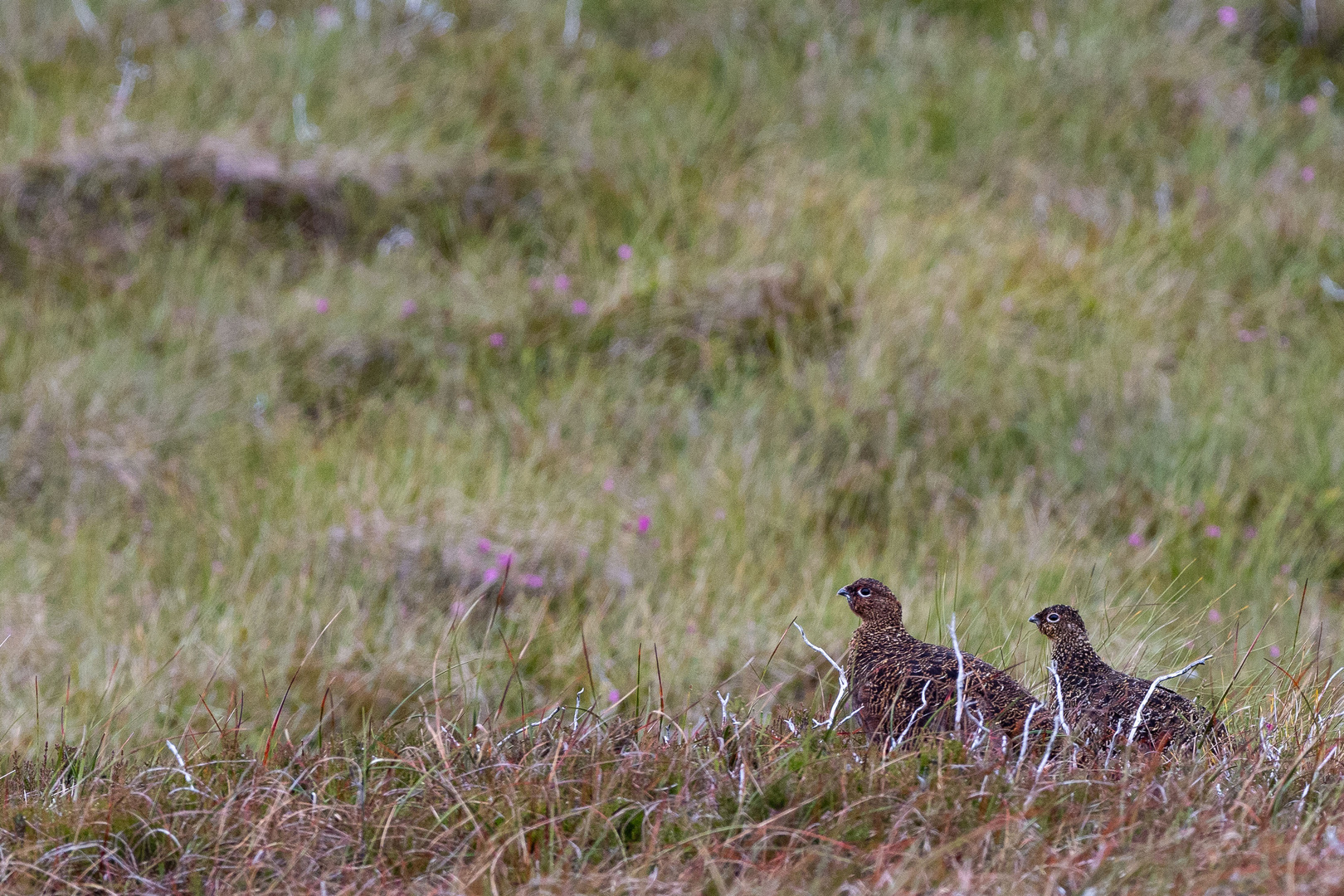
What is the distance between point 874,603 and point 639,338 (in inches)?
135

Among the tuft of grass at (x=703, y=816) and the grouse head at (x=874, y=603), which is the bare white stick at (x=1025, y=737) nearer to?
the tuft of grass at (x=703, y=816)

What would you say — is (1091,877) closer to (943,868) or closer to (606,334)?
(943,868)

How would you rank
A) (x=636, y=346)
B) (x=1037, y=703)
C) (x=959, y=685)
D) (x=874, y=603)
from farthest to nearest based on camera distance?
(x=636, y=346) < (x=874, y=603) < (x=1037, y=703) < (x=959, y=685)

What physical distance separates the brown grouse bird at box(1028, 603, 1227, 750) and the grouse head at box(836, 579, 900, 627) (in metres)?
0.24

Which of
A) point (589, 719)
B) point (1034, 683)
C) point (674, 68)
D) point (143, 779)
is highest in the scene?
point (674, 68)

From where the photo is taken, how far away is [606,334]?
5.60m

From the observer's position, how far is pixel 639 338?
18.2 feet

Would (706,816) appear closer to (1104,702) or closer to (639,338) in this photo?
(1104,702)

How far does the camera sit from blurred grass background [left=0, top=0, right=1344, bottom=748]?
3965mm

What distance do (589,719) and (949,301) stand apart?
3.64 m

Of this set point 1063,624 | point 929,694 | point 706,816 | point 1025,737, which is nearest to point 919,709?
point 929,694

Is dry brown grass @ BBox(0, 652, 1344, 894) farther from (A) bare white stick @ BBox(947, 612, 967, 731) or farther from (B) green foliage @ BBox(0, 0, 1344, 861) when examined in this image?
(B) green foliage @ BBox(0, 0, 1344, 861)

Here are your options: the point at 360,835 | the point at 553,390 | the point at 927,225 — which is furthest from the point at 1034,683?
the point at 927,225

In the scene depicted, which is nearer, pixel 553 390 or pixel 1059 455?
pixel 1059 455
